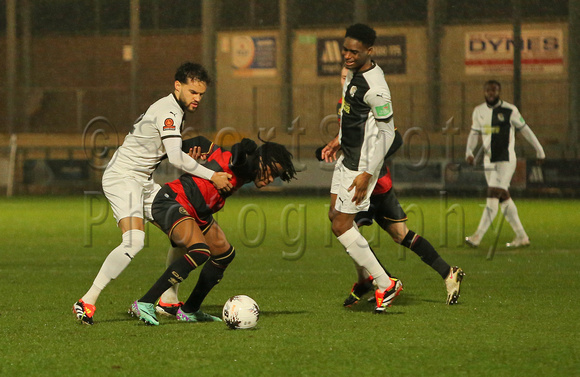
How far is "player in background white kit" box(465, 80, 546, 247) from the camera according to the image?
453 inches

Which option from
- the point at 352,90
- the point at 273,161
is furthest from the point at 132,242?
the point at 352,90

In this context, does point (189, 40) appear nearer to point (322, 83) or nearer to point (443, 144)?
point (322, 83)

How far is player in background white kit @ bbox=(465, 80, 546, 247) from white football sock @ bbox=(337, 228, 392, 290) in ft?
16.2

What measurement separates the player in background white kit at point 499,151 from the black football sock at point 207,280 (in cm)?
565

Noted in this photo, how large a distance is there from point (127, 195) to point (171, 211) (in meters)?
0.47

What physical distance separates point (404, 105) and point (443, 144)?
2.75 m

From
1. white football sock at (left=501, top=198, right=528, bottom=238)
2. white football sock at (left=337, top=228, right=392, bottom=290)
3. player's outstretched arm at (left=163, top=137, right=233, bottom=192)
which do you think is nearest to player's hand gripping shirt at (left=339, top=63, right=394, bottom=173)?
white football sock at (left=337, top=228, right=392, bottom=290)

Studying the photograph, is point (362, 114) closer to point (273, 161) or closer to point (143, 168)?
point (273, 161)

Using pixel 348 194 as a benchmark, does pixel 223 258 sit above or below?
below

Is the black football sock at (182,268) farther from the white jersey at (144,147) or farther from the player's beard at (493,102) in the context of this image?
the player's beard at (493,102)

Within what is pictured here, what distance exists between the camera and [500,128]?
38.8 ft

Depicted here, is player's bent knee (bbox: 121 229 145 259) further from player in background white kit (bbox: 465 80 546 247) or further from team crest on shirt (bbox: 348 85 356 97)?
player in background white kit (bbox: 465 80 546 247)

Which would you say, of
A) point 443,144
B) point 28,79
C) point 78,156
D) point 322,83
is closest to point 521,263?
point 443,144

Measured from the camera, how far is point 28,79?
31391 millimetres
